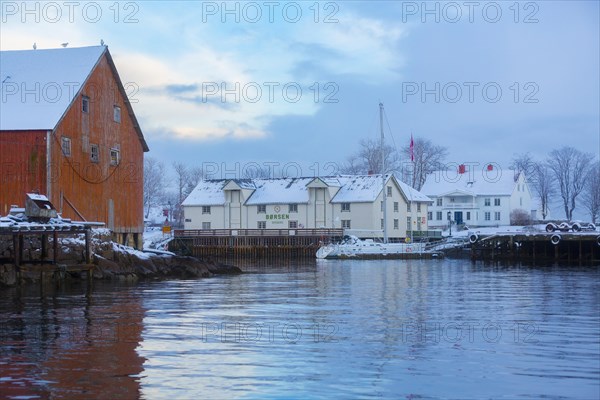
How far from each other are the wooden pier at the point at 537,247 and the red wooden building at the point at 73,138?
106 feet

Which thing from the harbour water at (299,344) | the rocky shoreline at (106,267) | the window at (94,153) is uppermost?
the window at (94,153)

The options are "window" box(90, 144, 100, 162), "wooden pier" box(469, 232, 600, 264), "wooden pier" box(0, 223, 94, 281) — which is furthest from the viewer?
"wooden pier" box(469, 232, 600, 264)

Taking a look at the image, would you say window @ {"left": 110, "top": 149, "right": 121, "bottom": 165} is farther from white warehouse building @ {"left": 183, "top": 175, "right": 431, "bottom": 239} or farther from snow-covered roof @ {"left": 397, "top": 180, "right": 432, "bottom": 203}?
snow-covered roof @ {"left": 397, "top": 180, "right": 432, "bottom": 203}

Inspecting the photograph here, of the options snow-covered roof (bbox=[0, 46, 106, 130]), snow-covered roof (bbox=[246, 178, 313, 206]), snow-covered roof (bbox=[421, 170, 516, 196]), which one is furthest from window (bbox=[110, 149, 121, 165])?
snow-covered roof (bbox=[421, 170, 516, 196])

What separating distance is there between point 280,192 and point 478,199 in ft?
103

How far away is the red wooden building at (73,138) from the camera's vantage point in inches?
1537

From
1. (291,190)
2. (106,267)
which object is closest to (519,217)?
(291,190)

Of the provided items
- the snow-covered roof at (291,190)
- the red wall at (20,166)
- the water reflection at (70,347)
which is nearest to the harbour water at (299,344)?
the water reflection at (70,347)

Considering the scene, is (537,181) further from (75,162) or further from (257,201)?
(75,162)

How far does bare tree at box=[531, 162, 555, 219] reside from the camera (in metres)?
128

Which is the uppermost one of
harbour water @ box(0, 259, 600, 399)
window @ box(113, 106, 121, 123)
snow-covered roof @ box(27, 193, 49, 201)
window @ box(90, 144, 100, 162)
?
window @ box(113, 106, 121, 123)

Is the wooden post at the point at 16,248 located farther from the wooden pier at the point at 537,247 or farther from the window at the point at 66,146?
the wooden pier at the point at 537,247

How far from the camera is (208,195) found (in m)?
91.9

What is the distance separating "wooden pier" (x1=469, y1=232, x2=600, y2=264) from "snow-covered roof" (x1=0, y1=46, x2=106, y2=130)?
124ft
